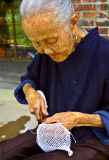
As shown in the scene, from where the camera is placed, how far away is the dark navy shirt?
4.41 ft

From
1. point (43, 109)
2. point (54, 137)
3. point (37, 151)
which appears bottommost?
point (37, 151)

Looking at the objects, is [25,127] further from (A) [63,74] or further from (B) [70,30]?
(B) [70,30]

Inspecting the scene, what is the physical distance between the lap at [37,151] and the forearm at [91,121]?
0.52 feet

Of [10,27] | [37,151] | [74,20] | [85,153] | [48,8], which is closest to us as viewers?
[48,8]

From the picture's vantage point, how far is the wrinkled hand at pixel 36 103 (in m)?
1.39

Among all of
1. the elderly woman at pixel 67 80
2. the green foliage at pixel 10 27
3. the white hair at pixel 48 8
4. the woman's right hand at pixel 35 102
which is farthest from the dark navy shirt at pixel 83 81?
the green foliage at pixel 10 27

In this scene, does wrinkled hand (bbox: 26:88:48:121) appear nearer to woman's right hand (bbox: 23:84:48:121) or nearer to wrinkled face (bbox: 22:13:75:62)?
woman's right hand (bbox: 23:84:48:121)

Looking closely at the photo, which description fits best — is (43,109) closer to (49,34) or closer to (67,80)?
(67,80)

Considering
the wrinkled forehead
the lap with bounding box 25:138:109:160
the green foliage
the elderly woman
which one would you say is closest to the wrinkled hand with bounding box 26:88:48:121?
the elderly woman

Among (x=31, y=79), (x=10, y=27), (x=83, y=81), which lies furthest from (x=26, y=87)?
(x=10, y=27)

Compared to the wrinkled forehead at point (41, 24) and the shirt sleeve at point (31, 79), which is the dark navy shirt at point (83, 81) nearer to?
the shirt sleeve at point (31, 79)

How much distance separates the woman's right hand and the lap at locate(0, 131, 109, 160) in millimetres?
231

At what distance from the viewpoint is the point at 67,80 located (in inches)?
57.0

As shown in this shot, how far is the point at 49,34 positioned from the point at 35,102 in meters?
0.46
